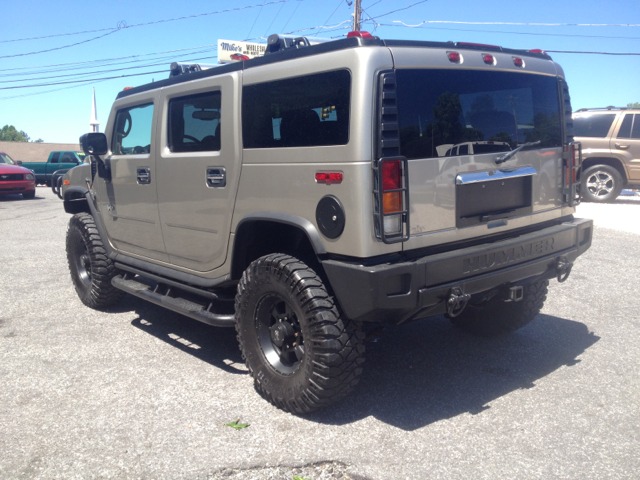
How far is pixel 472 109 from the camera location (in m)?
3.40

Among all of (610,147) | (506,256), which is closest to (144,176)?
(506,256)

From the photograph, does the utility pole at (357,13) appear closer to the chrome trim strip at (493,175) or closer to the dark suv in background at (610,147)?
the dark suv in background at (610,147)

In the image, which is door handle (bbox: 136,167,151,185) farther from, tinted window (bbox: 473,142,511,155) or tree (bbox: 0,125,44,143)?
tree (bbox: 0,125,44,143)

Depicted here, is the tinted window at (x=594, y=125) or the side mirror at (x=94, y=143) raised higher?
the tinted window at (x=594, y=125)

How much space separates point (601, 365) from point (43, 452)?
3752 millimetres

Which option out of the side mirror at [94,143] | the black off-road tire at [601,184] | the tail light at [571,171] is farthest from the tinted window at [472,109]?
the black off-road tire at [601,184]

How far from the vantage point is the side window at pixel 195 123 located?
4.01m

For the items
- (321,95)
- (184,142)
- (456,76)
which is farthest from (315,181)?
(184,142)

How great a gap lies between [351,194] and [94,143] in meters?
3.31

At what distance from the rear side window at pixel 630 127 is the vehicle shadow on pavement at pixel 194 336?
36.6 feet

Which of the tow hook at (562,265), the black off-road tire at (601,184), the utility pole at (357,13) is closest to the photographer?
the tow hook at (562,265)

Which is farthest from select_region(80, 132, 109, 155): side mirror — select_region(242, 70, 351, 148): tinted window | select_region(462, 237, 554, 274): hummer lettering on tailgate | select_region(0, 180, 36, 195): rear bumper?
select_region(0, 180, 36, 195): rear bumper

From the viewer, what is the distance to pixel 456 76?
333cm

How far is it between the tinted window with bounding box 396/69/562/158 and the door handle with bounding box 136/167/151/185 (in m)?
2.49
